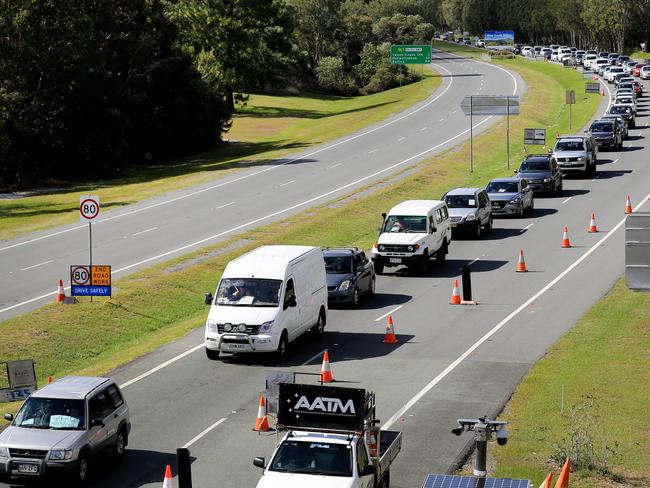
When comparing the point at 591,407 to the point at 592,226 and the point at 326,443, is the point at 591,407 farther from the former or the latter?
the point at 592,226

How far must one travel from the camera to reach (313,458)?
15.4 m

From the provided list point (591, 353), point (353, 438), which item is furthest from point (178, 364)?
point (353, 438)

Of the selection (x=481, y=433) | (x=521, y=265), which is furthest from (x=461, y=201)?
(x=481, y=433)

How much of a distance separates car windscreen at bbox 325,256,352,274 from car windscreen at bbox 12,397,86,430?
14.8 metres

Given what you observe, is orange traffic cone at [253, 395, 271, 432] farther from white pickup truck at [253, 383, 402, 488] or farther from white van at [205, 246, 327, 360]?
white van at [205, 246, 327, 360]

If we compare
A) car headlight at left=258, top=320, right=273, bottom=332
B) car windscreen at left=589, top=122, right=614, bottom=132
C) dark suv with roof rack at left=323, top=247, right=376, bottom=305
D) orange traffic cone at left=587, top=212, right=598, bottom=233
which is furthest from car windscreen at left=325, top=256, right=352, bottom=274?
car windscreen at left=589, top=122, right=614, bottom=132

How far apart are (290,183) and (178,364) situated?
115ft

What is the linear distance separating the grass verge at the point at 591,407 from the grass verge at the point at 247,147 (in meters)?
27.6

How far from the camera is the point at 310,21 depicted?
14075cm

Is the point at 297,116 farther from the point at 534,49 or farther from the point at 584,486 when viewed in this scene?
the point at 584,486

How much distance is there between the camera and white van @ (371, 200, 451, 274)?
3684 cm

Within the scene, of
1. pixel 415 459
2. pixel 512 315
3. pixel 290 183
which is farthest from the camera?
pixel 290 183

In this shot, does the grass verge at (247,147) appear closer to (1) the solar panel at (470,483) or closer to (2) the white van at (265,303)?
(2) the white van at (265,303)

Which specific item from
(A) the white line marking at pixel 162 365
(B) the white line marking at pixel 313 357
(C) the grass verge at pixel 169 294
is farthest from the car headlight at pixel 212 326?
(C) the grass verge at pixel 169 294
